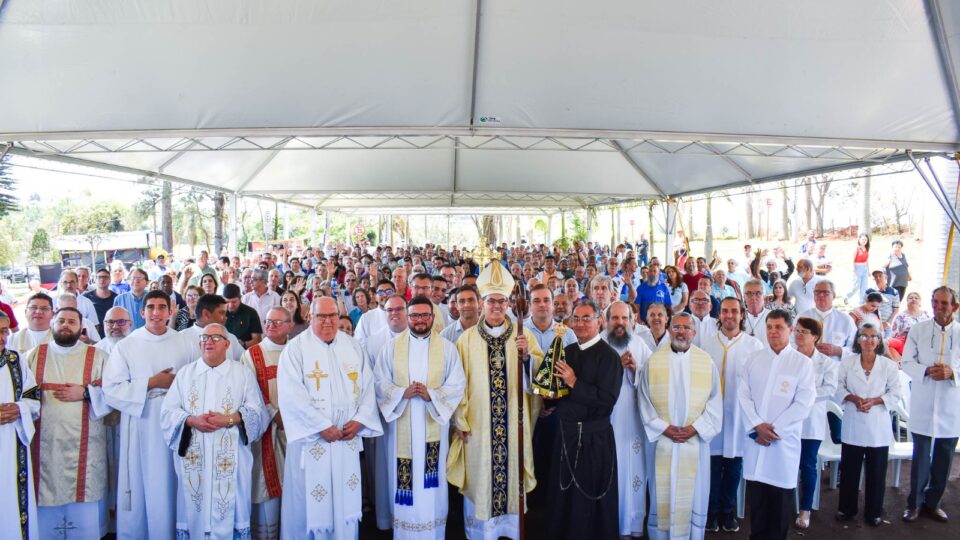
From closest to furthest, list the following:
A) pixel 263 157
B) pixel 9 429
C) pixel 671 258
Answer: pixel 9 429 → pixel 263 157 → pixel 671 258

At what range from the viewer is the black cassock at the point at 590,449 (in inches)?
156

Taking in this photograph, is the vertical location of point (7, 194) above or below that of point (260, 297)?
above

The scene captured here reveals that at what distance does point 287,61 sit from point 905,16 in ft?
21.5

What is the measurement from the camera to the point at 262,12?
6.00m

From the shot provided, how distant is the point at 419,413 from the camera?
4.23m

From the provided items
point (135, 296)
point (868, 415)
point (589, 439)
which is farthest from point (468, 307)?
point (135, 296)

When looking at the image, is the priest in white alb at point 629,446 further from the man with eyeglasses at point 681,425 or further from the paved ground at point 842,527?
the paved ground at point 842,527

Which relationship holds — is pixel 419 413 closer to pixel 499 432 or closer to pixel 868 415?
pixel 499 432

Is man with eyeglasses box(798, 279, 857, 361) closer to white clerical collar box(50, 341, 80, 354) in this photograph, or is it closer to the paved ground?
the paved ground

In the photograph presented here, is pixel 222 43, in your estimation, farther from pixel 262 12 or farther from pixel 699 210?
pixel 699 210

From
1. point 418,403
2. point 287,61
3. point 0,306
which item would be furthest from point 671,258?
point 0,306

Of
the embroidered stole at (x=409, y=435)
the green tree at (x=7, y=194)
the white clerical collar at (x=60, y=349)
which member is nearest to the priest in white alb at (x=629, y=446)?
the embroidered stole at (x=409, y=435)

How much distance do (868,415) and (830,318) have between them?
5.68 feet

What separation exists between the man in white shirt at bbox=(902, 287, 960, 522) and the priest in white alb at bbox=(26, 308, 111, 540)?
617 cm
